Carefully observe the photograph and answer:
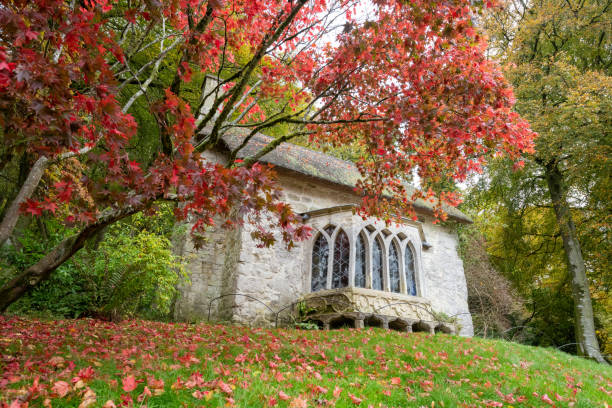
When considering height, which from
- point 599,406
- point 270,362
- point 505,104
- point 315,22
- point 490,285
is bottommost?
point 599,406

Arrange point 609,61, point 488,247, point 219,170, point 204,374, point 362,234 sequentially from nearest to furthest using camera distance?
point 219,170
point 204,374
point 362,234
point 609,61
point 488,247

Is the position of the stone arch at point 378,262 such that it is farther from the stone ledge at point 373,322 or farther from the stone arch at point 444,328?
the stone arch at point 444,328

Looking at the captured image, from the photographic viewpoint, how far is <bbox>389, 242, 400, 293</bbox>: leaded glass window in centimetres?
968

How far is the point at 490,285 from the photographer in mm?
13562

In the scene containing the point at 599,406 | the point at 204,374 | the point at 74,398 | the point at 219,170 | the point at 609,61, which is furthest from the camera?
the point at 609,61

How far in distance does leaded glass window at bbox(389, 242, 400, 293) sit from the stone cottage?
0.08ft

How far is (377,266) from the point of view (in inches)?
376

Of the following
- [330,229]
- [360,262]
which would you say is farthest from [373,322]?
[330,229]

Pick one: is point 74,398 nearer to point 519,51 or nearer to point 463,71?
point 463,71

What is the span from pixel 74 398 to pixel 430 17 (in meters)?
4.96

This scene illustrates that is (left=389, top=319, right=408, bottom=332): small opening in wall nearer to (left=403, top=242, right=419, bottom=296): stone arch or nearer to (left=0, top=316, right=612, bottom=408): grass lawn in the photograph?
(left=403, top=242, right=419, bottom=296): stone arch

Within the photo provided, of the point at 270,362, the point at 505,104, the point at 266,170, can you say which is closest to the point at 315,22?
the point at 505,104

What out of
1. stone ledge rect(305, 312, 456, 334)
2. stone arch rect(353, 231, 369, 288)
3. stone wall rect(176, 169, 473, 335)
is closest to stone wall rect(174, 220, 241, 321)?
stone wall rect(176, 169, 473, 335)

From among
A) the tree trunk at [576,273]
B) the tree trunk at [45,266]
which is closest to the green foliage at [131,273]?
the tree trunk at [45,266]
